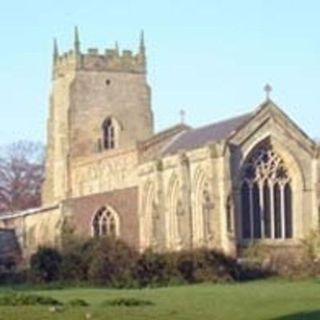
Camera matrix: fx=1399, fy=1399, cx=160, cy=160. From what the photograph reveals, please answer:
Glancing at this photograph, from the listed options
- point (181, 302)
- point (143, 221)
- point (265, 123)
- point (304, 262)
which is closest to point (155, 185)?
point (143, 221)

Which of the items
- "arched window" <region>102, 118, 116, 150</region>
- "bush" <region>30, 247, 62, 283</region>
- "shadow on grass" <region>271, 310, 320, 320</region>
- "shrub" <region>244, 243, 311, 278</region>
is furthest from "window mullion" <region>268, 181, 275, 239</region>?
"shadow on grass" <region>271, 310, 320, 320</region>

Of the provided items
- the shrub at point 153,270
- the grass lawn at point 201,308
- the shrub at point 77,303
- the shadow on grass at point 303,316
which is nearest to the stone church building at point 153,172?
the shrub at point 153,270

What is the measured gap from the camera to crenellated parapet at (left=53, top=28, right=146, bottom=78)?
9550 cm

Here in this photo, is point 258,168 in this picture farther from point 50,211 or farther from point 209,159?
point 50,211

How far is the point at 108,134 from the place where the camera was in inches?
3831

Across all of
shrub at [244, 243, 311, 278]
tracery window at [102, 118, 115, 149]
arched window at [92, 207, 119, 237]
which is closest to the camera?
shrub at [244, 243, 311, 278]

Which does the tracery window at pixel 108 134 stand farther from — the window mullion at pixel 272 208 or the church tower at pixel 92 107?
the window mullion at pixel 272 208

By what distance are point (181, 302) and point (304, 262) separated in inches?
1115

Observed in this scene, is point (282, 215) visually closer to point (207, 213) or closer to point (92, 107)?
point (207, 213)

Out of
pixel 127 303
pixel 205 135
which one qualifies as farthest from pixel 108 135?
pixel 127 303

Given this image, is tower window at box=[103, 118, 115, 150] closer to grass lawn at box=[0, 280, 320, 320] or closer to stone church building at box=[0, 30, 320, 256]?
stone church building at box=[0, 30, 320, 256]

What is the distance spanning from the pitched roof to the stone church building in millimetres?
128

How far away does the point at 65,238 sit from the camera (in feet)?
241

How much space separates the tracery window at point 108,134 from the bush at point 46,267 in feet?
126
